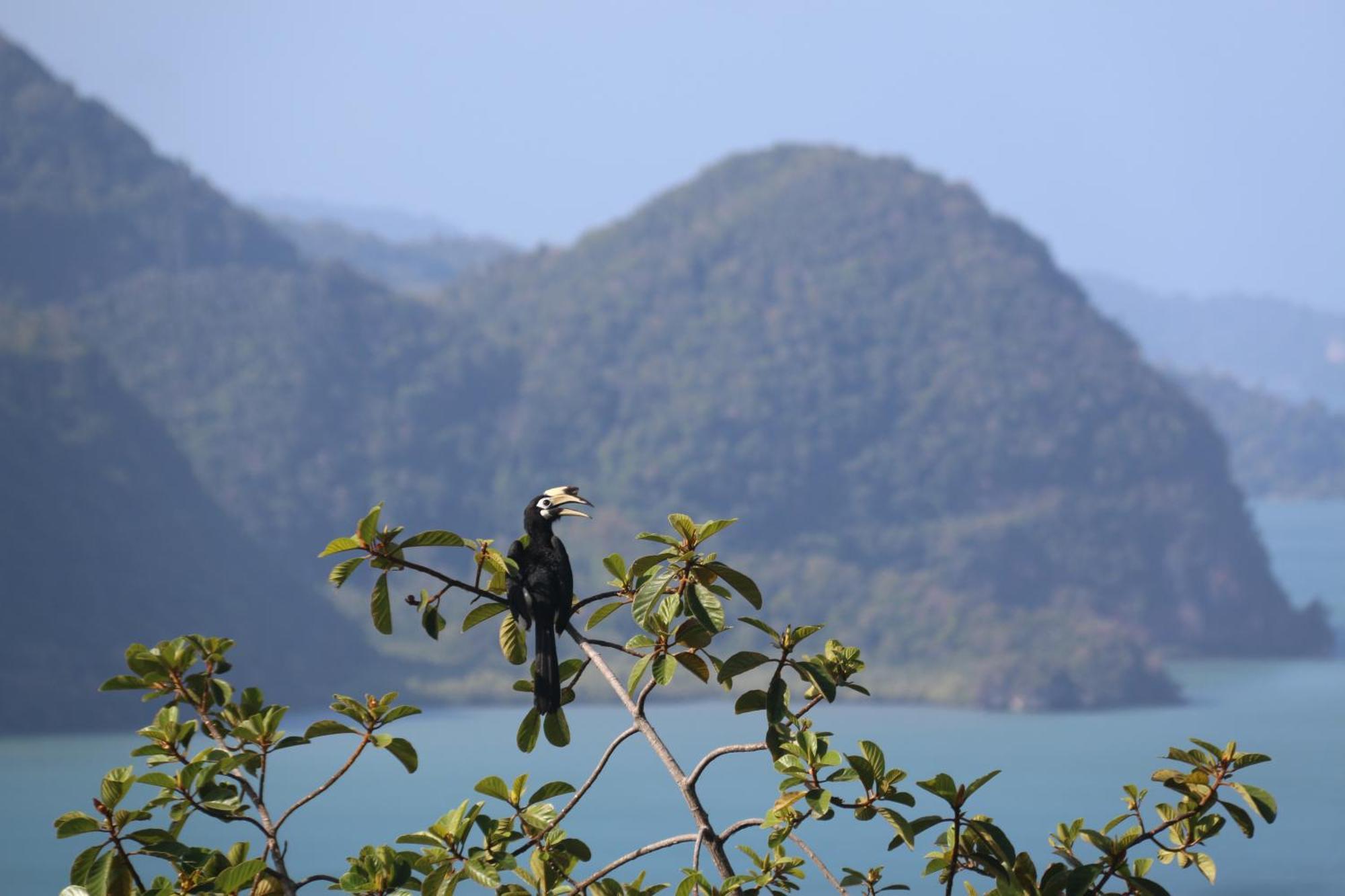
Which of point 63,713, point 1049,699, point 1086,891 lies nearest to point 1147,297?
point 1049,699

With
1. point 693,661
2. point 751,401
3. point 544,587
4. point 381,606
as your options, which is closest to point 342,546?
point 381,606

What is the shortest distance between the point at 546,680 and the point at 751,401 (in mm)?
64332

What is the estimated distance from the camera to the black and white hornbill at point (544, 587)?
12.9 ft

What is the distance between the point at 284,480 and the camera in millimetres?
62375

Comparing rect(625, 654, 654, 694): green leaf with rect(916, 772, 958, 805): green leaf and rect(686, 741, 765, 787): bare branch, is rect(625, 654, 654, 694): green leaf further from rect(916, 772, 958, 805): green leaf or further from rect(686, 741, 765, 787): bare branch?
rect(916, 772, 958, 805): green leaf

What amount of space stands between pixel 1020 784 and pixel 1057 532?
59.7 ft

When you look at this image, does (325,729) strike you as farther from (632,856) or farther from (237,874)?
(632,856)

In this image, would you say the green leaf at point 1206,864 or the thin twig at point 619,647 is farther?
the green leaf at point 1206,864

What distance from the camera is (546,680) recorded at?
3.91 m

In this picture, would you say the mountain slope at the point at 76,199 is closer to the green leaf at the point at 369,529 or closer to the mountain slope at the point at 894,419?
the mountain slope at the point at 894,419

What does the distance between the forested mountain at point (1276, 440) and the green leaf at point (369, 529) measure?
107m

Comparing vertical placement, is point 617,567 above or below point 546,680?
above

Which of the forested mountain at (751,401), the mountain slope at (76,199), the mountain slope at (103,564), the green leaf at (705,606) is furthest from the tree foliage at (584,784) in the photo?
the mountain slope at (76,199)

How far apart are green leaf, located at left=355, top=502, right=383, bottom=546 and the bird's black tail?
433 mm
